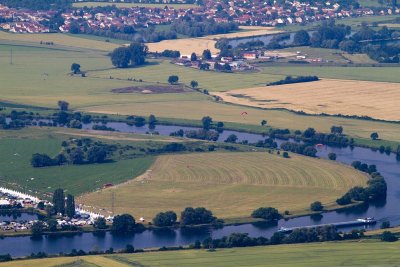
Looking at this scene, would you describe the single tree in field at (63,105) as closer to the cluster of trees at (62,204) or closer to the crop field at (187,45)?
the crop field at (187,45)

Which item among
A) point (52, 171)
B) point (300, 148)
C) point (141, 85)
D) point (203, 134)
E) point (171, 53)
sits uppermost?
point (171, 53)

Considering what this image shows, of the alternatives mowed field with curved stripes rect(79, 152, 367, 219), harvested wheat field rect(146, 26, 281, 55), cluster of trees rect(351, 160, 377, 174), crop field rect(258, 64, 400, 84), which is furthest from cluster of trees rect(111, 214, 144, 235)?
harvested wheat field rect(146, 26, 281, 55)

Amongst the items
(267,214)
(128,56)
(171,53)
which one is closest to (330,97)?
(128,56)

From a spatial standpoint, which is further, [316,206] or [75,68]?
[75,68]

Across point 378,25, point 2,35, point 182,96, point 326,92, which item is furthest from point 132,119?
point 378,25

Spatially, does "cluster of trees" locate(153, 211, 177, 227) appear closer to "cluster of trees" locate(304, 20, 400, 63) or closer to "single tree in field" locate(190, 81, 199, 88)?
"single tree in field" locate(190, 81, 199, 88)

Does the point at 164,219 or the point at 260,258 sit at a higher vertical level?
A: the point at 164,219

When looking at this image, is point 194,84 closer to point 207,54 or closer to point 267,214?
point 207,54
